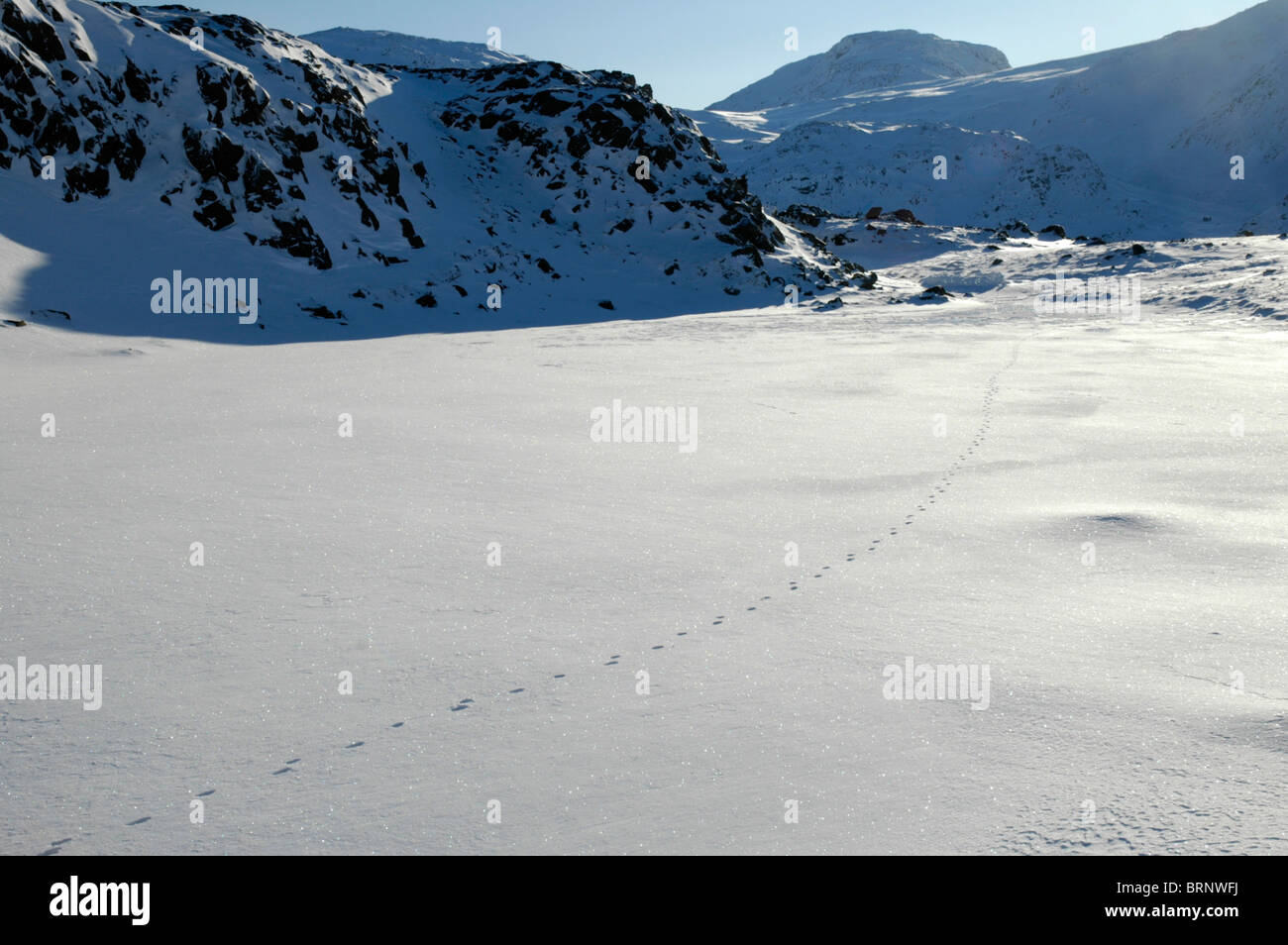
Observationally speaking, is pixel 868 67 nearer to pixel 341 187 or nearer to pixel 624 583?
pixel 341 187

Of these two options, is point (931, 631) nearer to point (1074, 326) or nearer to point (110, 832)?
point (110, 832)

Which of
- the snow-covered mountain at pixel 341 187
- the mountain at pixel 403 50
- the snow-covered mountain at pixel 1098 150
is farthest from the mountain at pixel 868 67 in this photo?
the snow-covered mountain at pixel 341 187

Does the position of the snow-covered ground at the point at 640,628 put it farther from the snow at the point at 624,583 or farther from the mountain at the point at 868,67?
the mountain at the point at 868,67

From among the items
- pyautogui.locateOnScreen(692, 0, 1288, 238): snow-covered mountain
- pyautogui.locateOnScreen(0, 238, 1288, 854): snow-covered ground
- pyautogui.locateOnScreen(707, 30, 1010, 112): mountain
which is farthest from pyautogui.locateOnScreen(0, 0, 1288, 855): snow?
pyautogui.locateOnScreen(707, 30, 1010, 112): mountain

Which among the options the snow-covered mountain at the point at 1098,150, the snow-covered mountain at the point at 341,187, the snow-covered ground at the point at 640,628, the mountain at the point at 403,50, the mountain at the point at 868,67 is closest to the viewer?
the snow-covered ground at the point at 640,628

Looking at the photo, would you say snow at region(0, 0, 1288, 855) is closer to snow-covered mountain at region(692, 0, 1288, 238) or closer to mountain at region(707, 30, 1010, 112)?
snow-covered mountain at region(692, 0, 1288, 238)

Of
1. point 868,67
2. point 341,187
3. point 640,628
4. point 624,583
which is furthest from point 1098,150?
point 868,67

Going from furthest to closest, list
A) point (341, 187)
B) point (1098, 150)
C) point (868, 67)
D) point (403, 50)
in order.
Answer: point (868, 67) → point (403, 50) → point (1098, 150) → point (341, 187)

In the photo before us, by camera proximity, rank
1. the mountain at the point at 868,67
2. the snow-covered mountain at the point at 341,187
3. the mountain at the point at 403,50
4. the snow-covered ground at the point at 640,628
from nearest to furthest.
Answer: the snow-covered ground at the point at 640,628 → the snow-covered mountain at the point at 341,187 → the mountain at the point at 403,50 → the mountain at the point at 868,67
